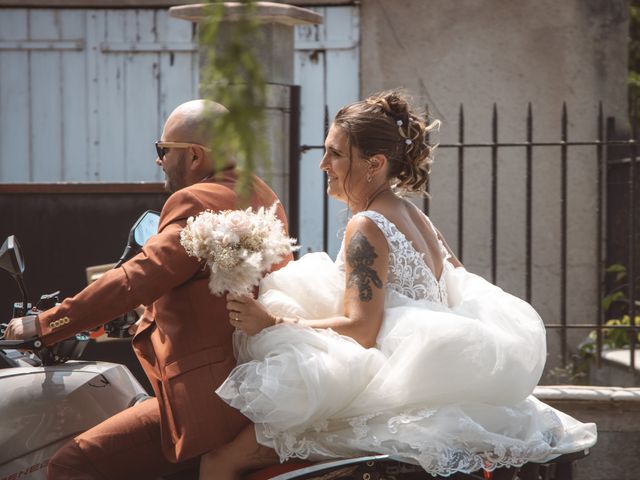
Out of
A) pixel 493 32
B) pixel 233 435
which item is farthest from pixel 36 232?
pixel 493 32

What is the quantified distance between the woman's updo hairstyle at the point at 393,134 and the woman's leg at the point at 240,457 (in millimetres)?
920

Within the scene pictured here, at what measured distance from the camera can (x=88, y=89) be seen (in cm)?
822

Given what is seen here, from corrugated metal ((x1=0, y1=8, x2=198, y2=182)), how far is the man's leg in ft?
17.3

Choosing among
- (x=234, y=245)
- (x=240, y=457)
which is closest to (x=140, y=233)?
(x=234, y=245)

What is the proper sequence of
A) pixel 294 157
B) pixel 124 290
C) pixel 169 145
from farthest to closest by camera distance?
1. pixel 294 157
2. pixel 169 145
3. pixel 124 290

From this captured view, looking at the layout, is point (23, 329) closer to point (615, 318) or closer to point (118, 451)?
point (118, 451)

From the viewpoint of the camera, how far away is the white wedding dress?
2738 millimetres

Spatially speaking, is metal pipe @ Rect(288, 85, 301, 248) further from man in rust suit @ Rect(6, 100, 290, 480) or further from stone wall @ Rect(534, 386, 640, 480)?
man in rust suit @ Rect(6, 100, 290, 480)

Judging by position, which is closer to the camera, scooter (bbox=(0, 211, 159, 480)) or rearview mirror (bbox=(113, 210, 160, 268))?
scooter (bbox=(0, 211, 159, 480))

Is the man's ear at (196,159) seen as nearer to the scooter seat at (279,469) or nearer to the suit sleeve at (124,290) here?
the suit sleeve at (124,290)

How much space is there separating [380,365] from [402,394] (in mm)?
110

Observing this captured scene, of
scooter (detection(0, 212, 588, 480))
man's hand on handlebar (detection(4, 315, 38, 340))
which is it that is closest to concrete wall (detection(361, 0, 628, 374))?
scooter (detection(0, 212, 588, 480))

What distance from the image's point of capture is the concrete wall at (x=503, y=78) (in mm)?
7836

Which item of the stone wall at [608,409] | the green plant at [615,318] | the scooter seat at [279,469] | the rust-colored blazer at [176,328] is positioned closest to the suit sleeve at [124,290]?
the rust-colored blazer at [176,328]
